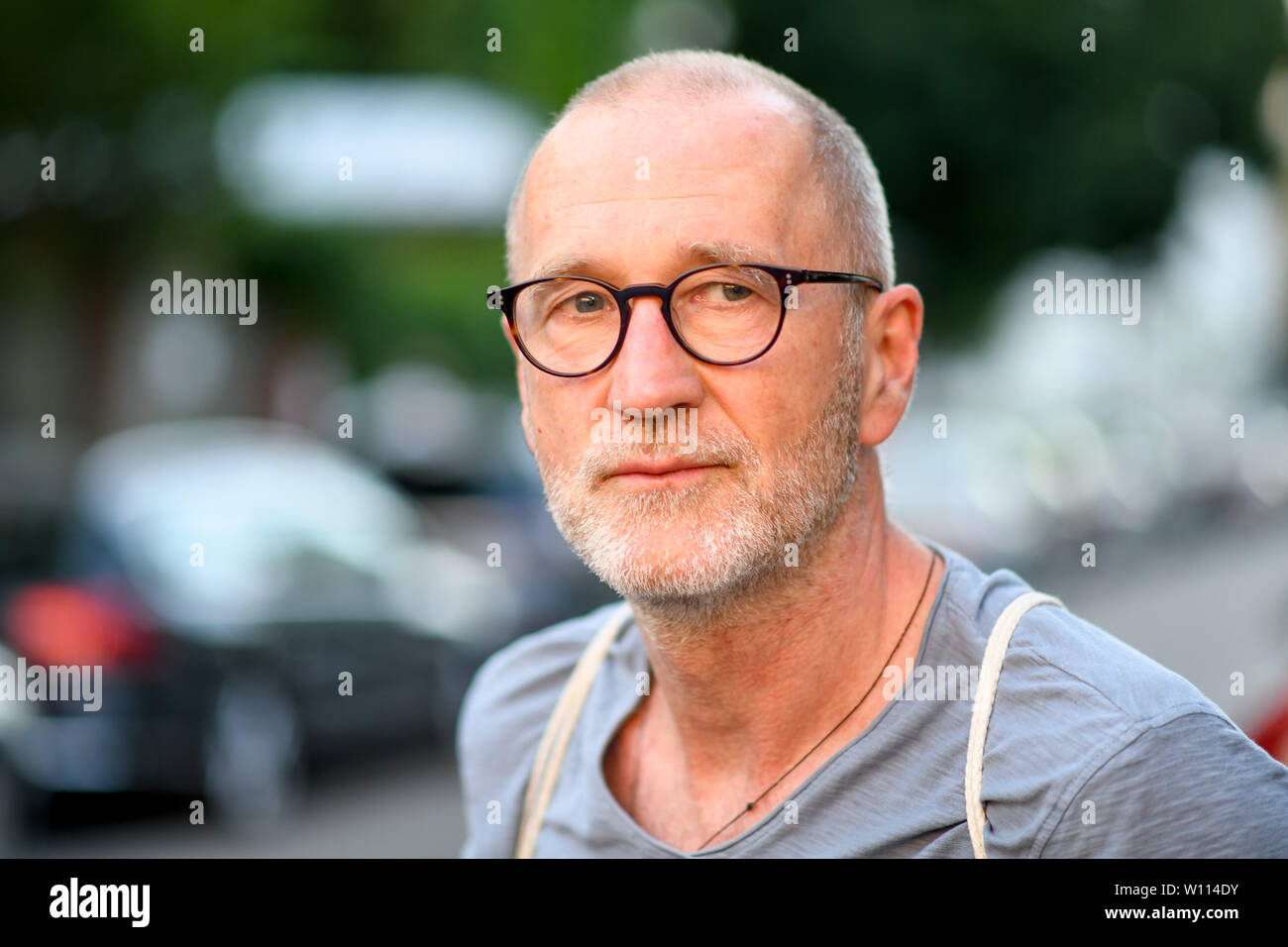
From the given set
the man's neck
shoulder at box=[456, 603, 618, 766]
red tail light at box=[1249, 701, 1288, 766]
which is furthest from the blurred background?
shoulder at box=[456, 603, 618, 766]

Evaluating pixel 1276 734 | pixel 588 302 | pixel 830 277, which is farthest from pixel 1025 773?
pixel 1276 734

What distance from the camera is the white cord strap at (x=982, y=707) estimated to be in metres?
1.95

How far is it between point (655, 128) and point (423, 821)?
6541 millimetres

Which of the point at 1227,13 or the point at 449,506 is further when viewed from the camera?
the point at 1227,13

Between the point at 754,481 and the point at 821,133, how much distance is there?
55 centimetres

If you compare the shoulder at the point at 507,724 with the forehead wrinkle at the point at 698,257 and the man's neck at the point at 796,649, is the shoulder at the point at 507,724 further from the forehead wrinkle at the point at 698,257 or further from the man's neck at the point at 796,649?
the forehead wrinkle at the point at 698,257

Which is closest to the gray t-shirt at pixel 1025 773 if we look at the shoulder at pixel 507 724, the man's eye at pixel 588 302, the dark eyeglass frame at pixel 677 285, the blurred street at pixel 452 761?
A: the shoulder at pixel 507 724

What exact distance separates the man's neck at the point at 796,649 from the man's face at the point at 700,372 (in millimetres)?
63

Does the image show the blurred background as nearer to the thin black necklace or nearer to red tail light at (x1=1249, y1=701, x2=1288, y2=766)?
red tail light at (x1=1249, y1=701, x2=1288, y2=766)

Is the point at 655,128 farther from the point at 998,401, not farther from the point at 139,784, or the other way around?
the point at 998,401

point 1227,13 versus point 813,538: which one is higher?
point 1227,13

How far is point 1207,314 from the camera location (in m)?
36.1
